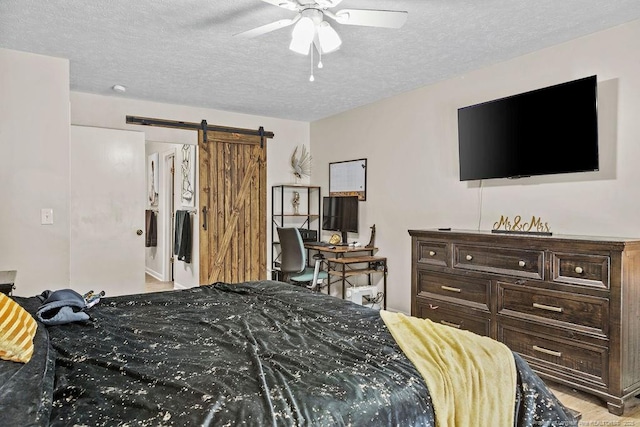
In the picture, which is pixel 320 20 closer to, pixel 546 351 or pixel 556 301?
pixel 556 301

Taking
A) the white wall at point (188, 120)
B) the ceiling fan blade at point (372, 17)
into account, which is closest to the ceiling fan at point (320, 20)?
the ceiling fan blade at point (372, 17)

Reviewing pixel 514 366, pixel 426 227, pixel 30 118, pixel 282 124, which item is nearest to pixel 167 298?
pixel 514 366

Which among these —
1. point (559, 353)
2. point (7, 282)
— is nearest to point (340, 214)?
point (559, 353)

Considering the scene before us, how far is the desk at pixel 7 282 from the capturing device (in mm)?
2357

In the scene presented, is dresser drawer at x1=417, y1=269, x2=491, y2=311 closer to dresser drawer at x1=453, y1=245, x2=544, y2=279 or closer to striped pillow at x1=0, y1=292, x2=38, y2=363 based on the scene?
dresser drawer at x1=453, y1=245, x2=544, y2=279

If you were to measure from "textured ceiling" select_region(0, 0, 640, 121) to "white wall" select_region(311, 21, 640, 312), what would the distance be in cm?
17

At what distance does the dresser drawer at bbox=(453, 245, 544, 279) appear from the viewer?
108 inches

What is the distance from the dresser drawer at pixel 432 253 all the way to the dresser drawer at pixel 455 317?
0.35 m

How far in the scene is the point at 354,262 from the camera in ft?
14.2

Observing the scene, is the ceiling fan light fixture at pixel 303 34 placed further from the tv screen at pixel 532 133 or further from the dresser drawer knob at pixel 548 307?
the dresser drawer knob at pixel 548 307

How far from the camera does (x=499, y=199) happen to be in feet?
11.5

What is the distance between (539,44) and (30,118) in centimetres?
401

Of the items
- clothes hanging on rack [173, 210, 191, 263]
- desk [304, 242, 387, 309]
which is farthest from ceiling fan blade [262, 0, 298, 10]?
clothes hanging on rack [173, 210, 191, 263]

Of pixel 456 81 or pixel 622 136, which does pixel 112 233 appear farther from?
pixel 622 136
